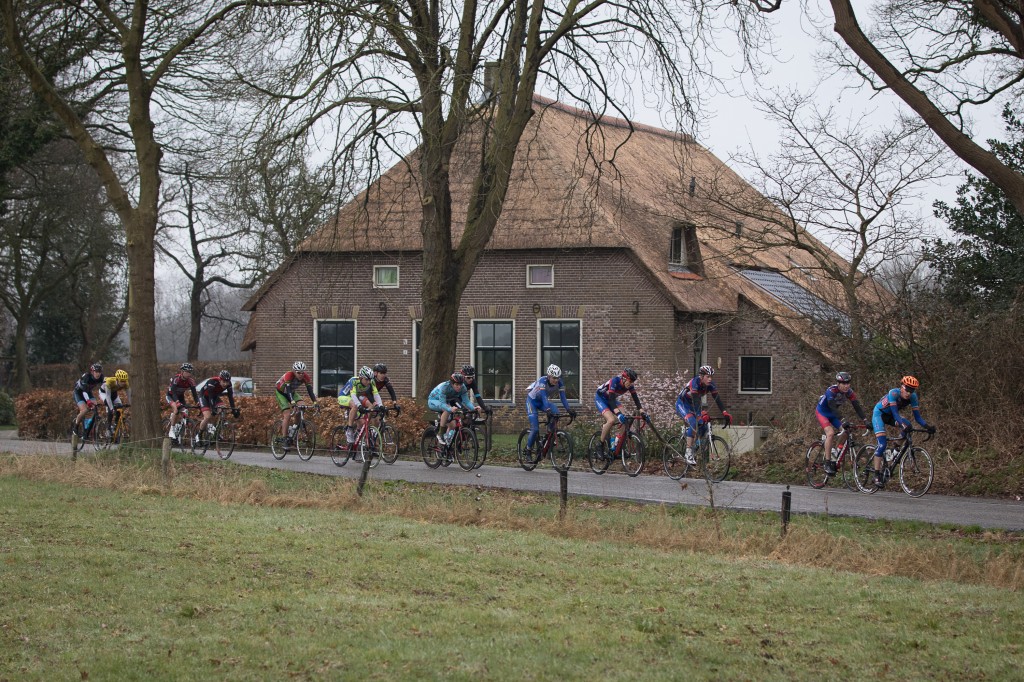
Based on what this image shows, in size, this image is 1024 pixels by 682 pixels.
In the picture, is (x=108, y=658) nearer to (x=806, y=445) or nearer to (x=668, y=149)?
(x=806, y=445)

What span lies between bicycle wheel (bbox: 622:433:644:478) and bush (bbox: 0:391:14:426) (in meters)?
26.5

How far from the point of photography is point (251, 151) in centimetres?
1916

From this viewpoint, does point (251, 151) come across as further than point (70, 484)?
Yes

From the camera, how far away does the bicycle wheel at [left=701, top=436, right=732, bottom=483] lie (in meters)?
18.8

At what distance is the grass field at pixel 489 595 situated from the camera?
680 cm

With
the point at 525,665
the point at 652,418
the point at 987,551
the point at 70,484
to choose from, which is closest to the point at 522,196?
the point at 652,418

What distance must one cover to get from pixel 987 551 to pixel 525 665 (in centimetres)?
651

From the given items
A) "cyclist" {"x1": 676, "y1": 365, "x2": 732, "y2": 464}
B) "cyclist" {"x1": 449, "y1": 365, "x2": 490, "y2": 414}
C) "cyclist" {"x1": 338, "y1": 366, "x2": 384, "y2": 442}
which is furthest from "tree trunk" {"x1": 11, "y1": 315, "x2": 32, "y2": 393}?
"cyclist" {"x1": 676, "y1": 365, "x2": 732, "y2": 464}

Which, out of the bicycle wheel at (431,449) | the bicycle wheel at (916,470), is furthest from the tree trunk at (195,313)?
the bicycle wheel at (916,470)

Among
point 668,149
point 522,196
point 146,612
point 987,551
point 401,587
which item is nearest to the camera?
point 146,612

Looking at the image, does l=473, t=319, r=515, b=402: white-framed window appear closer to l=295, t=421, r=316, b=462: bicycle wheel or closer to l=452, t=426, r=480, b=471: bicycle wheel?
l=295, t=421, r=316, b=462: bicycle wheel

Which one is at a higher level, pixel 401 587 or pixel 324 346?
pixel 324 346

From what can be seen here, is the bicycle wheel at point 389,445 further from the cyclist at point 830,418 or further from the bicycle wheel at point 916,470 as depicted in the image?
the bicycle wheel at point 916,470

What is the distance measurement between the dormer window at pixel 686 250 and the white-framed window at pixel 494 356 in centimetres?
513
